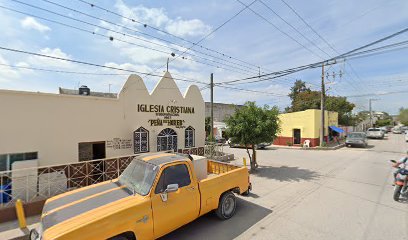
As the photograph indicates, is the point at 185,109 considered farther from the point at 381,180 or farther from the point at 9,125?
the point at 381,180

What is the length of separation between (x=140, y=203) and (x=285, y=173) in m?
8.94

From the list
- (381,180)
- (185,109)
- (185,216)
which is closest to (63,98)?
(185,109)

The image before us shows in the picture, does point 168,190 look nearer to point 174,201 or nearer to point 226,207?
point 174,201

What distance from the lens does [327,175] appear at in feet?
32.8

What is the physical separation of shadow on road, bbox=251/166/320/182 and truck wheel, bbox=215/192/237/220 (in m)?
4.61

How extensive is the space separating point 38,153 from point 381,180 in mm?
14680

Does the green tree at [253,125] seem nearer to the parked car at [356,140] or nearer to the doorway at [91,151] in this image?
the doorway at [91,151]

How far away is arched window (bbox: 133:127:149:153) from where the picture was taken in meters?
10.2

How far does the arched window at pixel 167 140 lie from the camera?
11.2 m

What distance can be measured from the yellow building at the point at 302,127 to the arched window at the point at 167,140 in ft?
41.1

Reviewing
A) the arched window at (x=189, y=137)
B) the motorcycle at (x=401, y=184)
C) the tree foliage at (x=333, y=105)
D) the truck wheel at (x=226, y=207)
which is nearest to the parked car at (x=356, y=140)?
the tree foliage at (x=333, y=105)

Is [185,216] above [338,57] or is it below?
below

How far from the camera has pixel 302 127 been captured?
22094 mm

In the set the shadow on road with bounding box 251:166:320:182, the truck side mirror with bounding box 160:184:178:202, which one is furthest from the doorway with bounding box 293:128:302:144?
the truck side mirror with bounding box 160:184:178:202
